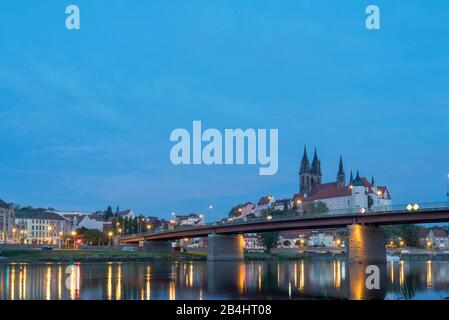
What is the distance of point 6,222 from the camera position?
Result: 147 meters

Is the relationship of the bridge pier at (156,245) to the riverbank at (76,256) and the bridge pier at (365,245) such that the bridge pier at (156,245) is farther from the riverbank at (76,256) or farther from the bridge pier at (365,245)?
the bridge pier at (365,245)

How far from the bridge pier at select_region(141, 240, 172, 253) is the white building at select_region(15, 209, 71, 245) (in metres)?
38.1

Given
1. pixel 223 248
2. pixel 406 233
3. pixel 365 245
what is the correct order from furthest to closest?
pixel 406 233
pixel 223 248
pixel 365 245

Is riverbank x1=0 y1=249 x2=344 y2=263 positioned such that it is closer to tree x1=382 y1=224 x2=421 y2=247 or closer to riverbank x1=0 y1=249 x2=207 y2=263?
riverbank x1=0 y1=249 x2=207 y2=263

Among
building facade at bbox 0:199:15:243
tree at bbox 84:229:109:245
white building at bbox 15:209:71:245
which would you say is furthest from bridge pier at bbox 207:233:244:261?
white building at bbox 15:209:71:245

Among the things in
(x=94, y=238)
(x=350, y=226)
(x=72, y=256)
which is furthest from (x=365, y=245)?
(x=94, y=238)

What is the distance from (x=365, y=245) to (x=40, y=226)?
4842 inches

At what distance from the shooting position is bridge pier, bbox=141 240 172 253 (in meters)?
138

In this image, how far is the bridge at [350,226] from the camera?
7406cm

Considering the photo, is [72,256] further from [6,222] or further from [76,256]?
[6,222]
